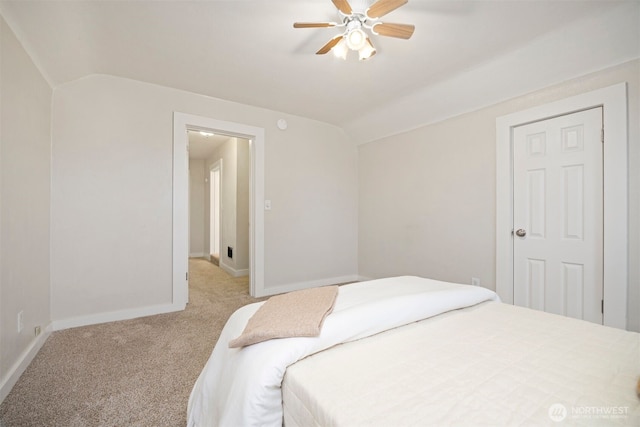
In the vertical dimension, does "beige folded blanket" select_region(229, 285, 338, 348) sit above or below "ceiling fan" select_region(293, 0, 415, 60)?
below

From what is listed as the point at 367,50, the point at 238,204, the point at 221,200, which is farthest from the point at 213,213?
the point at 367,50

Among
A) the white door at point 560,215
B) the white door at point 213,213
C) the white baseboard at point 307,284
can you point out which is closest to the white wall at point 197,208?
the white door at point 213,213

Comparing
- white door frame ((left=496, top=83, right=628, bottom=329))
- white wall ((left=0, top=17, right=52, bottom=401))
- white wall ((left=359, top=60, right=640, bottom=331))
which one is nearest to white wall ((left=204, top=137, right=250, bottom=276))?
white wall ((left=359, top=60, right=640, bottom=331))

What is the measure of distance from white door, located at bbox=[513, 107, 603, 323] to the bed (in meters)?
1.35

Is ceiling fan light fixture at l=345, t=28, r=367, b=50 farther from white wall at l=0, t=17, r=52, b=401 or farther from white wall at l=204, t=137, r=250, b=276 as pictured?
white wall at l=204, t=137, r=250, b=276

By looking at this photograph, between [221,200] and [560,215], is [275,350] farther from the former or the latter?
[221,200]

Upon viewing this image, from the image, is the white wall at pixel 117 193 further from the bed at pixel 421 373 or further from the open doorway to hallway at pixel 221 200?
the bed at pixel 421 373

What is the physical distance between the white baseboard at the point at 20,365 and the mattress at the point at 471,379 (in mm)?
1832

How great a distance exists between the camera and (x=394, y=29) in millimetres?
1755

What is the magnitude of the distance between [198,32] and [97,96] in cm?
135

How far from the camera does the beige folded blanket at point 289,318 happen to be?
3.13 ft

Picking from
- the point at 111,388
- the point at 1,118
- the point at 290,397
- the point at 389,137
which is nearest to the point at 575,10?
the point at 389,137

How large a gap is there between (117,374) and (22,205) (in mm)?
1277

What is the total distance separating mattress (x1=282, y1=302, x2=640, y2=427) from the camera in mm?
666
